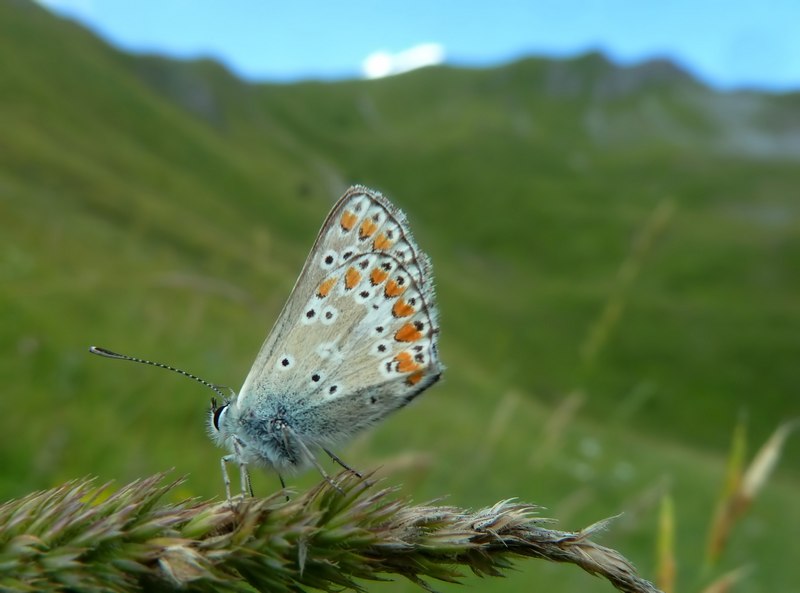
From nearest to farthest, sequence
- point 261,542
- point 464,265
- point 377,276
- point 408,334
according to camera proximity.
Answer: point 261,542, point 408,334, point 377,276, point 464,265

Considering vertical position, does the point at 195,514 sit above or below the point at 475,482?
below

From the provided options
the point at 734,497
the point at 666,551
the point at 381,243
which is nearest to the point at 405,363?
the point at 381,243

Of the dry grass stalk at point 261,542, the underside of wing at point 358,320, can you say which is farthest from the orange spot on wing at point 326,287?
the dry grass stalk at point 261,542

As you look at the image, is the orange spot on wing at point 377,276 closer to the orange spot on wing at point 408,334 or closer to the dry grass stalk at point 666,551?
the orange spot on wing at point 408,334

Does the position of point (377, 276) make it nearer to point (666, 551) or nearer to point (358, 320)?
point (358, 320)

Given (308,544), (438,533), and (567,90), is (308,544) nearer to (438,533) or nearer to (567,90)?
(438,533)

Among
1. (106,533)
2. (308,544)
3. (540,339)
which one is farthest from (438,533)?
(540,339)

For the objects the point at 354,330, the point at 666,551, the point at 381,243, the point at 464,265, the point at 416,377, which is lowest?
the point at 666,551
